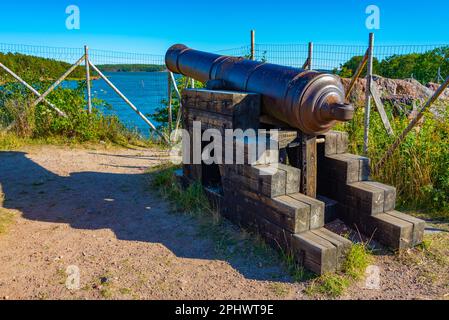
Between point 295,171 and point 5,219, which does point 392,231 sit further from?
point 5,219

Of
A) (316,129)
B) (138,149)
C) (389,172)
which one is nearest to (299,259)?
(316,129)

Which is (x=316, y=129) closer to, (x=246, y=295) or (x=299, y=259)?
(x=299, y=259)

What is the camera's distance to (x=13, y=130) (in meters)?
8.87

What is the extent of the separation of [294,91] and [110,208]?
265 cm

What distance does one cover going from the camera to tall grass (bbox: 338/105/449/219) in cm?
464

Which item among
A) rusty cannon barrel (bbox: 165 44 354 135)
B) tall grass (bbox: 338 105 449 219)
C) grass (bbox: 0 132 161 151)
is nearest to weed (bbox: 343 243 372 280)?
rusty cannon barrel (bbox: 165 44 354 135)

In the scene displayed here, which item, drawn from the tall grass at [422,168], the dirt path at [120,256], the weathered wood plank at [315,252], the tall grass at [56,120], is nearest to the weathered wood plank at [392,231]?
the dirt path at [120,256]

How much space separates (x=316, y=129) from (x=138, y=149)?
5.95 meters

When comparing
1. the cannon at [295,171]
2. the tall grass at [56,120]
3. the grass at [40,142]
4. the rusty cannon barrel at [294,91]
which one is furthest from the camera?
the tall grass at [56,120]

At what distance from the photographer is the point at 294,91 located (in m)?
3.55

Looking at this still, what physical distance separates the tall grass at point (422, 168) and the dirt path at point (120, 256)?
1581 millimetres

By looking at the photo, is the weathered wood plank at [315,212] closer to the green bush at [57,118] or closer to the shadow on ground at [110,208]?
the shadow on ground at [110,208]

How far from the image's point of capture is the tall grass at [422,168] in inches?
183

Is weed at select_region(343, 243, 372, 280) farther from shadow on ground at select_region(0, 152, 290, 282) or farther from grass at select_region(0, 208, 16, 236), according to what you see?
grass at select_region(0, 208, 16, 236)
